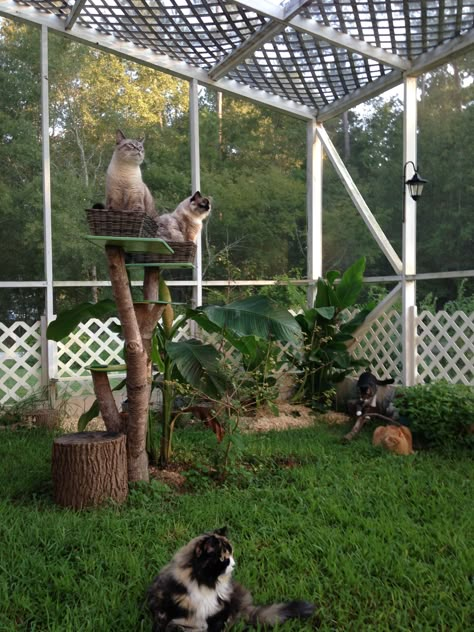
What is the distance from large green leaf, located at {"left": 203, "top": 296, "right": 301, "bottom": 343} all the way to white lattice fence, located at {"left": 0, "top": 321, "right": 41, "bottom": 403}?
2.87m

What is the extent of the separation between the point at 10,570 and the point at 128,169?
234cm

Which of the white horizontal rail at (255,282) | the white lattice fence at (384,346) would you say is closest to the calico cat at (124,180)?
the white horizontal rail at (255,282)

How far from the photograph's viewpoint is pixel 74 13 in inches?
218

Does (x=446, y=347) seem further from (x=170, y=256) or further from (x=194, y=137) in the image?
(x=194, y=137)

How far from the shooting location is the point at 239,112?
6.81m

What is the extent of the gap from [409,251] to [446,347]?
1058 mm

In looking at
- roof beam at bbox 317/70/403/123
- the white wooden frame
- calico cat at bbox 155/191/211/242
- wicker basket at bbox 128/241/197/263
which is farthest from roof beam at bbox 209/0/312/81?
wicker basket at bbox 128/241/197/263

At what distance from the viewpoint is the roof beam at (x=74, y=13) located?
5323 millimetres

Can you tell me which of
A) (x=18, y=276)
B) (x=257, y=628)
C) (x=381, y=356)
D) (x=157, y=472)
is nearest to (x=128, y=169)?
(x=157, y=472)

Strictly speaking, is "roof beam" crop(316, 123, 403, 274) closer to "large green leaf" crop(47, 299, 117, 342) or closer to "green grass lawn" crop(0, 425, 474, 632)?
"green grass lawn" crop(0, 425, 474, 632)

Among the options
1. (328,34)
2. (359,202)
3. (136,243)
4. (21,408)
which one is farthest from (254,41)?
(21,408)

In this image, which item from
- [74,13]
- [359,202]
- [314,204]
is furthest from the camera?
[314,204]

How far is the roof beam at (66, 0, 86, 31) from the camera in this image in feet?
17.5

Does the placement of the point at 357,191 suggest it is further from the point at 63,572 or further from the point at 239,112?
the point at 63,572
